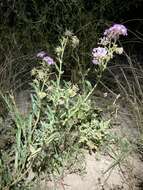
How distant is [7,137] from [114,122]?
0.62 m

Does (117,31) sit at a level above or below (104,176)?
above

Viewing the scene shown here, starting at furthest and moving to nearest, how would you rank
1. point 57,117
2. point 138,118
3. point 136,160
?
point 138,118
point 136,160
point 57,117

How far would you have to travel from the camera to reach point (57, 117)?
7.29 ft

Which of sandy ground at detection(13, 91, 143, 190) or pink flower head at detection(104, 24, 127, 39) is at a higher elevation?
pink flower head at detection(104, 24, 127, 39)

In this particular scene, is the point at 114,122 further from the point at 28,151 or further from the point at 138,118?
the point at 28,151

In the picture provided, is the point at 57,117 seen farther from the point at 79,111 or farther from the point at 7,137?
the point at 7,137

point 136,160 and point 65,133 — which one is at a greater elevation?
point 65,133

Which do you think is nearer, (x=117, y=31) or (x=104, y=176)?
(x=117, y=31)

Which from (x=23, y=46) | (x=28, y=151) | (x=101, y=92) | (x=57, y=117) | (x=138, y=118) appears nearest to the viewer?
(x=28, y=151)

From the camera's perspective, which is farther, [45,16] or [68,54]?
[45,16]

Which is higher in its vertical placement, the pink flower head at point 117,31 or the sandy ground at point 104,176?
the pink flower head at point 117,31

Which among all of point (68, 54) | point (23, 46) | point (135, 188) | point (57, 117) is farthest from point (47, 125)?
point (23, 46)

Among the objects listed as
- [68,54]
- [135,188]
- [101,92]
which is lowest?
[135,188]

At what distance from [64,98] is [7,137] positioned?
35 centimetres
